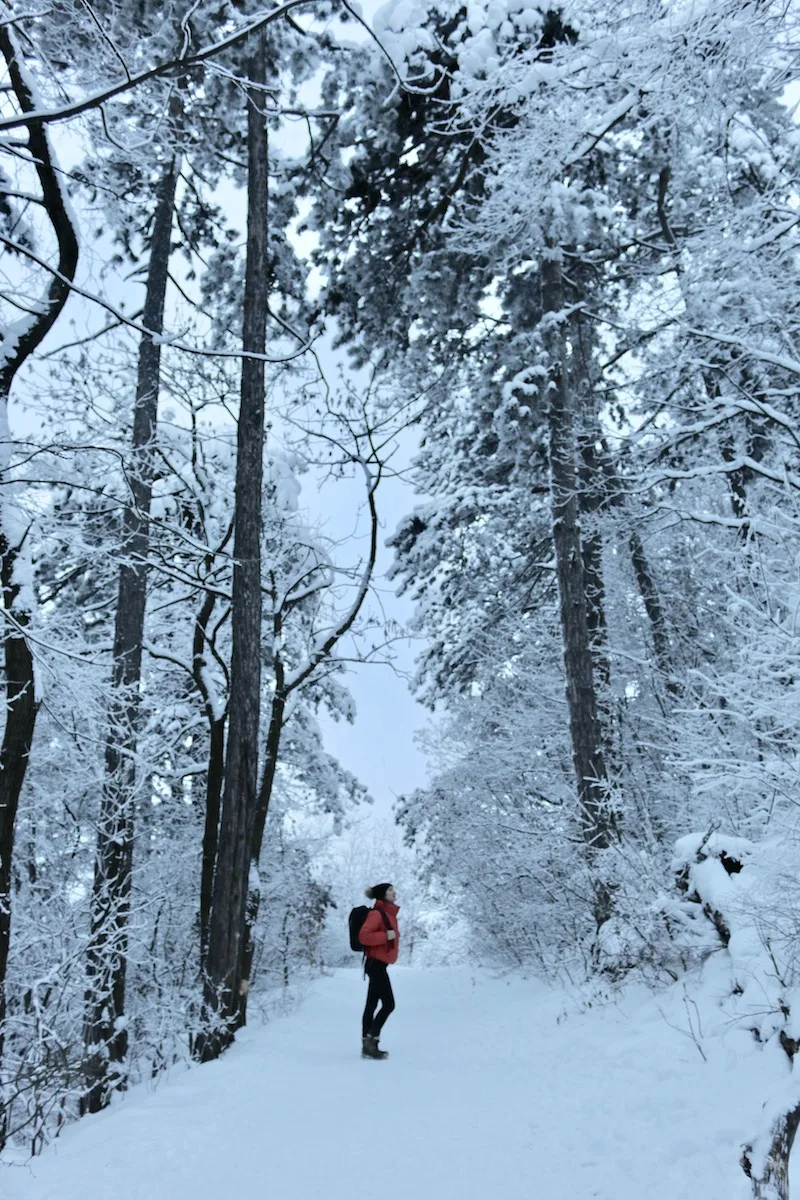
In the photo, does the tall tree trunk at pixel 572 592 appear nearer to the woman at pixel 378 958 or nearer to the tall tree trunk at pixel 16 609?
the woman at pixel 378 958

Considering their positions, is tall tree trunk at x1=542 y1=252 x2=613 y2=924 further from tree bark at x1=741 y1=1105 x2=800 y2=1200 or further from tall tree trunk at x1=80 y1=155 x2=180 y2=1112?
Result: tree bark at x1=741 y1=1105 x2=800 y2=1200

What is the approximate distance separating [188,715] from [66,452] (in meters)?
8.21

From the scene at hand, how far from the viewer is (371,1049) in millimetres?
7250

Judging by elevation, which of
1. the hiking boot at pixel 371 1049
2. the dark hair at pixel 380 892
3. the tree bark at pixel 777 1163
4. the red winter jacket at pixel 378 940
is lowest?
the hiking boot at pixel 371 1049

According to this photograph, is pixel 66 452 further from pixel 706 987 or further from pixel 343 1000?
Answer: pixel 343 1000

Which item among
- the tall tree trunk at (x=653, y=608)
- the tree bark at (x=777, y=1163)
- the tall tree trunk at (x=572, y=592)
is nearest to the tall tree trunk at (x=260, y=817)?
the tall tree trunk at (x=572, y=592)

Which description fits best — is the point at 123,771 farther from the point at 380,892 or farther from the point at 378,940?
the point at 378,940

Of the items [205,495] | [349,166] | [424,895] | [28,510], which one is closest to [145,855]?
[205,495]

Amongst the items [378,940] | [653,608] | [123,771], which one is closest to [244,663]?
[123,771]

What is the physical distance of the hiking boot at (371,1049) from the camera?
7.24 m

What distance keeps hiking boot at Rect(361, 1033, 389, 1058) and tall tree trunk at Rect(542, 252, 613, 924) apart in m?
3.38

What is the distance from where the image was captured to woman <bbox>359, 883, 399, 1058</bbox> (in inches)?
288

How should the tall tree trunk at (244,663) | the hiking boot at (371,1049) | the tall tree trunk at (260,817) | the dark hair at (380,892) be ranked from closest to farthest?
1. the hiking boot at (371,1049)
2. the tall tree trunk at (244,663)
3. the dark hair at (380,892)
4. the tall tree trunk at (260,817)

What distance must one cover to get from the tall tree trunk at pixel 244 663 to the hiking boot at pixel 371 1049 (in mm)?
1230
